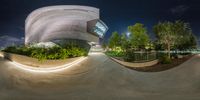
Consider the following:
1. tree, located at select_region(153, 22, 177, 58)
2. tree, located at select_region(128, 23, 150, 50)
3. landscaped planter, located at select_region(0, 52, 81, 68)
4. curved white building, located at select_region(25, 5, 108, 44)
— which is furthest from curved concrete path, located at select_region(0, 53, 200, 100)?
curved white building, located at select_region(25, 5, 108, 44)

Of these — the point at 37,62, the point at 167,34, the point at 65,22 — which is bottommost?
the point at 37,62

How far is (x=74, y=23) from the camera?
61.8 m

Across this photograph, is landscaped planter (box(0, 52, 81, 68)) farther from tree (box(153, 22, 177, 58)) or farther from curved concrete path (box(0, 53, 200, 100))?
tree (box(153, 22, 177, 58))

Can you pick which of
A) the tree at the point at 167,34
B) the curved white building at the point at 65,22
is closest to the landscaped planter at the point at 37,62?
the tree at the point at 167,34

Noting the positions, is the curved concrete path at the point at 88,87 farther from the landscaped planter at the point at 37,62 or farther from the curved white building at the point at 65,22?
the curved white building at the point at 65,22

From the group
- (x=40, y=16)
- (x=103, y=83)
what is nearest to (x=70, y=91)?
(x=103, y=83)

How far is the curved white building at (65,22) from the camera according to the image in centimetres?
6175

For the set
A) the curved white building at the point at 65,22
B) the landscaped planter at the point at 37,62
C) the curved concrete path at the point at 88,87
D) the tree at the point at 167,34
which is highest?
the curved white building at the point at 65,22

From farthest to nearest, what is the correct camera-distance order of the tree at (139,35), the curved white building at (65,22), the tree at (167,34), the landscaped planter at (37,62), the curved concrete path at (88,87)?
the curved white building at (65,22) < the tree at (139,35) < the tree at (167,34) < the landscaped planter at (37,62) < the curved concrete path at (88,87)

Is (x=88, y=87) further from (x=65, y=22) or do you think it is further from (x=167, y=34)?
(x=65, y=22)

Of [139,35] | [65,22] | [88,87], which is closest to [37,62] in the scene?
[88,87]

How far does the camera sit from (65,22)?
2462 inches

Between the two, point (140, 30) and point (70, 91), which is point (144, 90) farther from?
point (140, 30)

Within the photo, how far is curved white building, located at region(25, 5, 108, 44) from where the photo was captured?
61750mm
